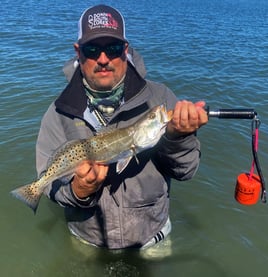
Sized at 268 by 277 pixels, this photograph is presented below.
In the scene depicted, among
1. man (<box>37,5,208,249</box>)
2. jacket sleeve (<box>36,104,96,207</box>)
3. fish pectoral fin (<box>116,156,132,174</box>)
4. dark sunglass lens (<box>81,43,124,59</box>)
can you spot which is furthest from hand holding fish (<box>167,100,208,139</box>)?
jacket sleeve (<box>36,104,96,207</box>)

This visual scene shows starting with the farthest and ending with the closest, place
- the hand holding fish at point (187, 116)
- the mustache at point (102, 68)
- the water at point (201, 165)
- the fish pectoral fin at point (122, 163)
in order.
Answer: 1. the water at point (201, 165)
2. the mustache at point (102, 68)
3. the fish pectoral fin at point (122, 163)
4. the hand holding fish at point (187, 116)

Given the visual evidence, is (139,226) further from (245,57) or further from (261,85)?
(245,57)

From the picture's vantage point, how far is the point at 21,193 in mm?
4859

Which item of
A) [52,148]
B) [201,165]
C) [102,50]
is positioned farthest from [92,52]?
[201,165]

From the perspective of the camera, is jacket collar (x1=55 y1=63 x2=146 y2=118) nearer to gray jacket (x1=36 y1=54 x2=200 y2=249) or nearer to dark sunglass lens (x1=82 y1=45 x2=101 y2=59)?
gray jacket (x1=36 y1=54 x2=200 y2=249)

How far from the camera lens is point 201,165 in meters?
9.39

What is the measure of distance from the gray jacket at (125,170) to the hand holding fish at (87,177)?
0.69ft

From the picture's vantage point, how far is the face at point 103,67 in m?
4.62

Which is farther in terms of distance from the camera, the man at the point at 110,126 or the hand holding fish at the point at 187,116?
the man at the point at 110,126

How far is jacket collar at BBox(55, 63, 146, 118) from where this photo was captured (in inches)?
188

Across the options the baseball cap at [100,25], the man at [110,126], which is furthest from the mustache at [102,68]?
the baseball cap at [100,25]

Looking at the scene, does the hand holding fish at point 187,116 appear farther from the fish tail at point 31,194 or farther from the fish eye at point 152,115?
the fish tail at point 31,194

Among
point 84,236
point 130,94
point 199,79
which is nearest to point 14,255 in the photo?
point 84,236

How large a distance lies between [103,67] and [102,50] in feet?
0.75
